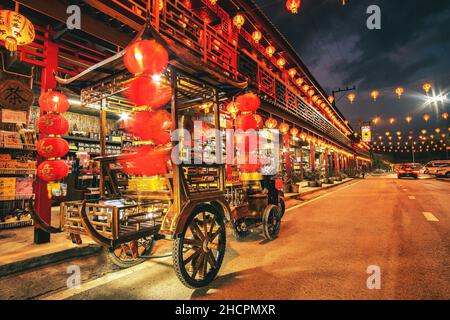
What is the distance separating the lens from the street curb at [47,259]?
400 cm

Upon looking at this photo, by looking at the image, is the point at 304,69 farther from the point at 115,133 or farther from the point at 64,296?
the point at 64,296

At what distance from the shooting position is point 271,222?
19.4 ft

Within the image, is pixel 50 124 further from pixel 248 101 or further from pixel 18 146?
pixel 248 101

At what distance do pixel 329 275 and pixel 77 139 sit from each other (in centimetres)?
1388

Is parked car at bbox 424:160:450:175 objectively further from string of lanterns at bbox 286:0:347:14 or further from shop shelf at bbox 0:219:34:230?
shop shelf at bbox 0:219:34:230

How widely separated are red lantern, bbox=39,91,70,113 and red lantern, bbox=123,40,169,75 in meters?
3.12

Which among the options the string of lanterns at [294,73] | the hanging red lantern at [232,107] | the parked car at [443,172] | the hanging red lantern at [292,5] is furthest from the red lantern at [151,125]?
the parked car at [443,172]

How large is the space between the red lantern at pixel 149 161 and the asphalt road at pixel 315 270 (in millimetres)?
1700

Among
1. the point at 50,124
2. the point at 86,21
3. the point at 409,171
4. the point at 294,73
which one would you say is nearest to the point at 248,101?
the point at 86,21

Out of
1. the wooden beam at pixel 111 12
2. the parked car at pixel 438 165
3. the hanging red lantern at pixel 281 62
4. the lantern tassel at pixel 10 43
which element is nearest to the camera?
the lantern tassel at pixel 10 43

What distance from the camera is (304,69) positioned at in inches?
820

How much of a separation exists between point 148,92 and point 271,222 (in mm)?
4134

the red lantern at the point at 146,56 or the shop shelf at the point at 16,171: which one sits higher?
the red lantern at the point at 146,56

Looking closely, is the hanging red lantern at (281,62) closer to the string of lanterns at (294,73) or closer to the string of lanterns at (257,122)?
the string of lanterns at (294,73)
